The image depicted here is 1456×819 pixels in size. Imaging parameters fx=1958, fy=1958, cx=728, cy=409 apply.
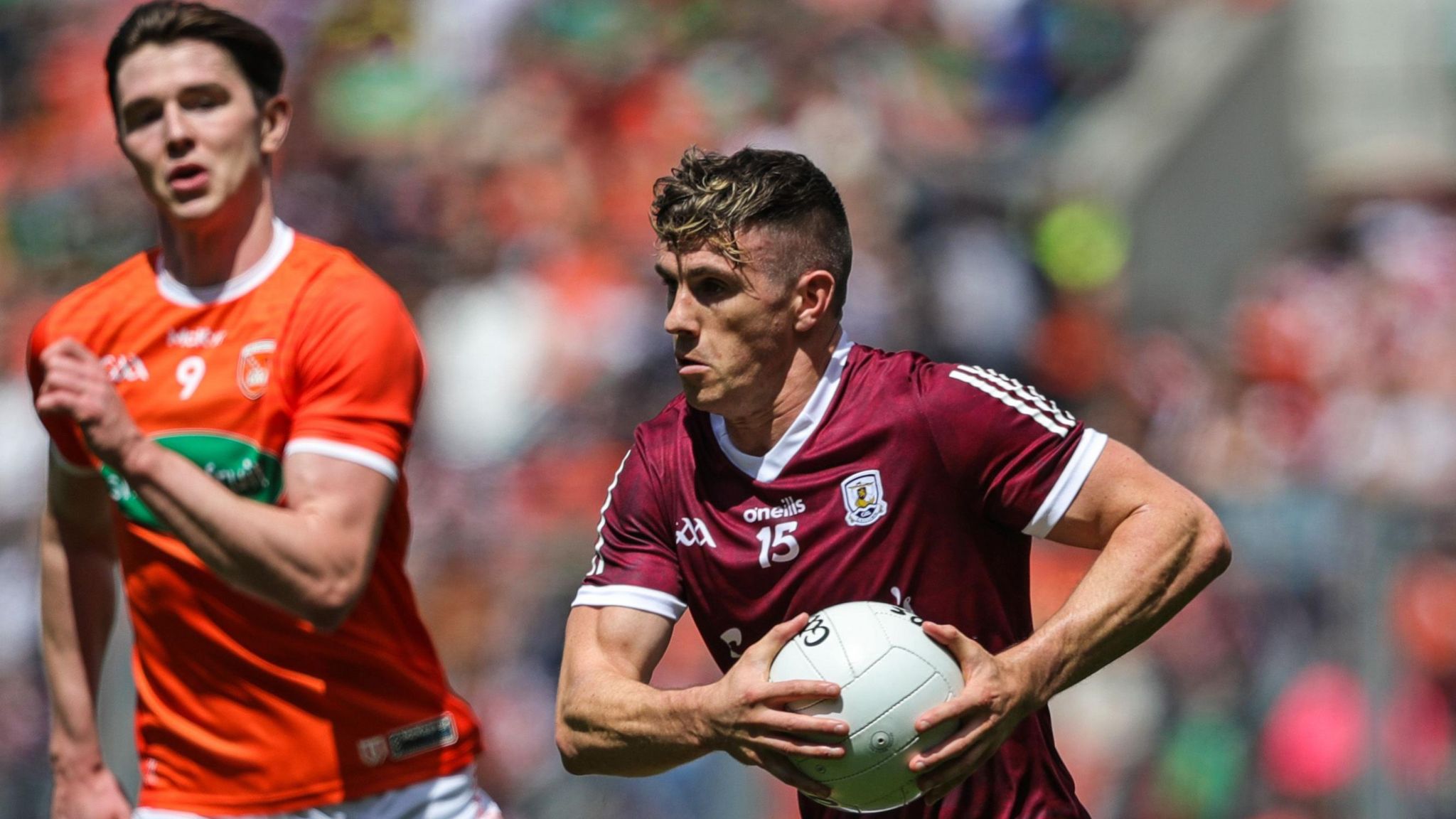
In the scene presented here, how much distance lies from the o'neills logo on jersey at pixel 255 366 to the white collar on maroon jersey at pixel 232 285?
0.60 ft

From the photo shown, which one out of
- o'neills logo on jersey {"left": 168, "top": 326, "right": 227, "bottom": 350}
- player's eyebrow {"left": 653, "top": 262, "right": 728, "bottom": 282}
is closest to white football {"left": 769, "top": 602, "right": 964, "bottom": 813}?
player's eyebrow {"left": 653, "top": 262, "right": 728, "bottom": 282}

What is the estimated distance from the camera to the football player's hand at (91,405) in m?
3.96

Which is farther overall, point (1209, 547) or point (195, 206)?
point (195, 206)

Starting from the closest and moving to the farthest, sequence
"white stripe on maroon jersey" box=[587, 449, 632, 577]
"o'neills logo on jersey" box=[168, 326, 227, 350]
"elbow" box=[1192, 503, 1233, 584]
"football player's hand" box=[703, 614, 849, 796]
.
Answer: "football player's hand" box=[703, 614, 849, 796] → "elbow" box=[1192, 503, 1233, 584] → "white stripe on maroon jersey" box=[587, 449, 632, 577] → "o'neills logo on jersey" box=[168, 326, 227, 350]

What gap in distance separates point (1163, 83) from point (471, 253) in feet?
17.5

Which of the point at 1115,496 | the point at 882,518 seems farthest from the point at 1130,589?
the point at 882,518

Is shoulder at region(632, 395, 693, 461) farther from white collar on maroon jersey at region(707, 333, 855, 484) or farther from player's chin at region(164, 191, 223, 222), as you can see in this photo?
player's chin at region(164, 191, 223, 222)

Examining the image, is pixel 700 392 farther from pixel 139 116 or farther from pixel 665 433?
pixel 139 116

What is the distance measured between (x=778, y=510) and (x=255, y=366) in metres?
1.26

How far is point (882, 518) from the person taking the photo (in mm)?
4102

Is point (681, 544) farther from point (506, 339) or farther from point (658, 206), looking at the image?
point (506, 339)

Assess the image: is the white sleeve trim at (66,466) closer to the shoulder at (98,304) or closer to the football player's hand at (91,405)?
the shoulder at (98,304)

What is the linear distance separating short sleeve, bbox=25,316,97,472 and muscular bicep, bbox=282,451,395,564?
0.67m

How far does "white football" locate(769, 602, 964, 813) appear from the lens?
371 centimetres
